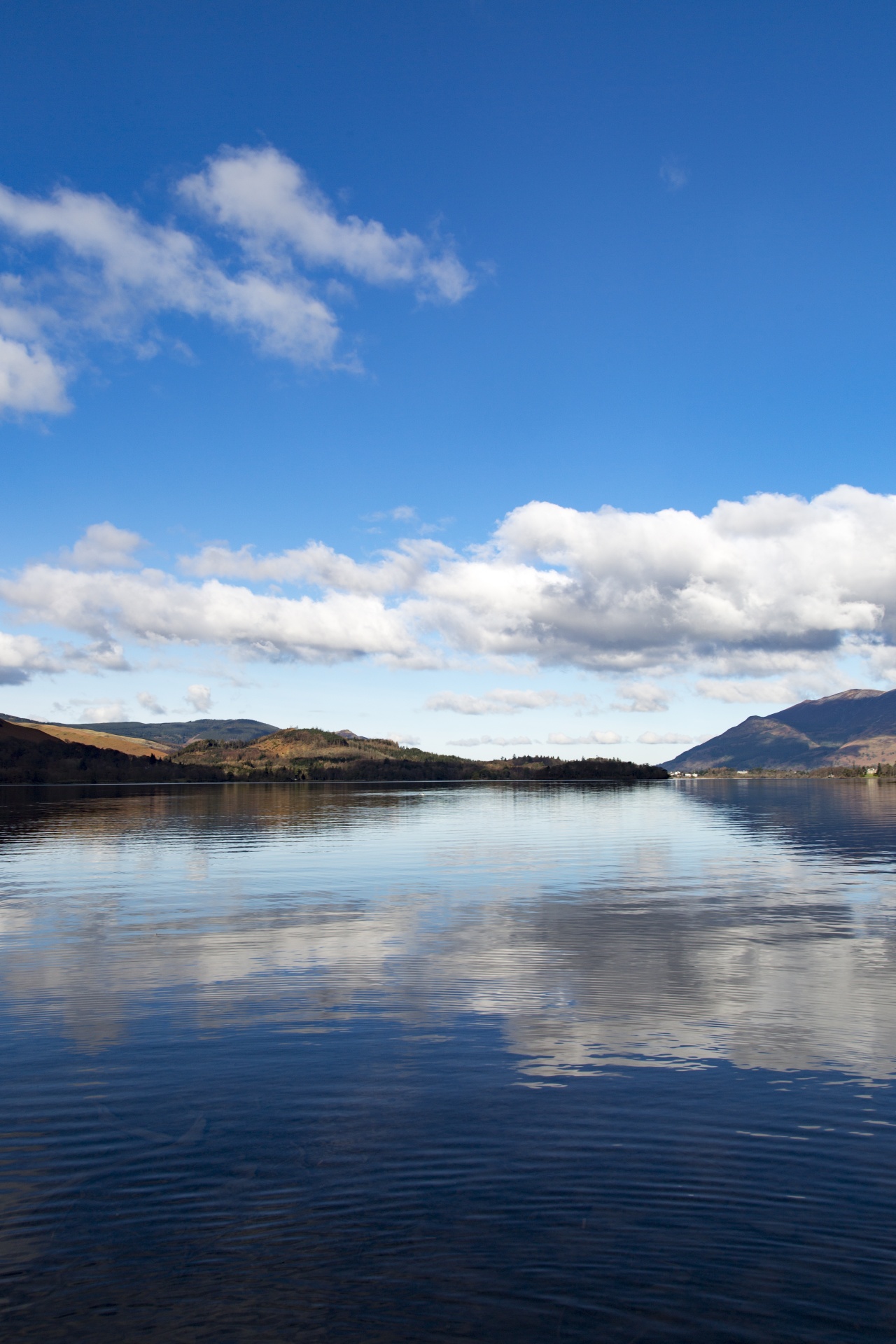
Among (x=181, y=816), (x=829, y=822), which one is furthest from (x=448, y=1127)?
(x=181, y=816)

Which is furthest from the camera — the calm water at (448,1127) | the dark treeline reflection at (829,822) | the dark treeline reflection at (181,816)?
the dark treeline reflection at (181,816)

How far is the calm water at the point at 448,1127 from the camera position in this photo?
11.2m

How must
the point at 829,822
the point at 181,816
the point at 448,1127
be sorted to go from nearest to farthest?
the point at 448,1127
the point at 829,822
the point at 181,816

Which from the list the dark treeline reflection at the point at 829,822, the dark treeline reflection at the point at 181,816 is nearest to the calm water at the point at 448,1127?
the dark treeline reflection at the point at 829,822

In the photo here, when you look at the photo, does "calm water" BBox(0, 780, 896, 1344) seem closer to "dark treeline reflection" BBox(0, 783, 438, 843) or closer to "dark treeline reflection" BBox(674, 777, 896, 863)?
"dark treeline reflection" BBox(674, 777, 896, 863)

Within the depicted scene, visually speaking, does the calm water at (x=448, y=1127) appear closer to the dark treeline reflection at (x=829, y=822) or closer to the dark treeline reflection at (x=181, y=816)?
the dark treeline reflection at (x=829, y=822)

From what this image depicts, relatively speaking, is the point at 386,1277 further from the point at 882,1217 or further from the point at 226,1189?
the point at 882,1217

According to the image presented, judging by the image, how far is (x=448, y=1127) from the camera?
1650cm

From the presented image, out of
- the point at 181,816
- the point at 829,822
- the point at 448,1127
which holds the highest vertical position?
the point at 448,1127

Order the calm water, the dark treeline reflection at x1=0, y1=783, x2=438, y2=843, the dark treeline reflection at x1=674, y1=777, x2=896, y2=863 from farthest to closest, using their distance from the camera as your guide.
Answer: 1. the dark treeline reflection at x1=0, y1=783, x2=438, y2=843
2. the dark treeline reflection at x1=674, y1=777, x2=896, y2=863
3. the calm water

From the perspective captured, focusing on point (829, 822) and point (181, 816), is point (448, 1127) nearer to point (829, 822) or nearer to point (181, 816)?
point (829, 822)

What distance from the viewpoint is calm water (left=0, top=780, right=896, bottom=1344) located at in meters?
11.2

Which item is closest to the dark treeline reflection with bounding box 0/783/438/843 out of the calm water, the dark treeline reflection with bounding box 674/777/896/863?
the dark treeline reflection with bounding box 674/777/896/863

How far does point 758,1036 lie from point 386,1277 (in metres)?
14.3
